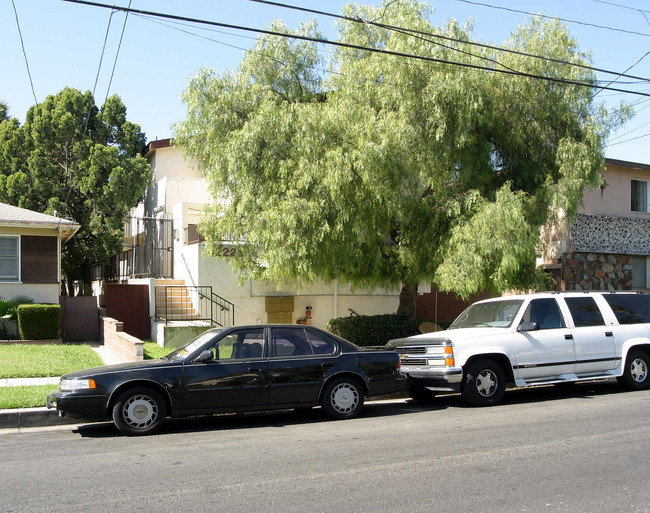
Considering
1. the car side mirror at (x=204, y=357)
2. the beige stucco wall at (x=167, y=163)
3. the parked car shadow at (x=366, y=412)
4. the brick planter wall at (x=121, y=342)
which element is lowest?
the parked car shadow at (x=366, y=412)

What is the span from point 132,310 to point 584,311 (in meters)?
13.0

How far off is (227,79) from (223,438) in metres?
11.0

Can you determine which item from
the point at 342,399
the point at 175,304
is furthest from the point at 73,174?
the point at 342,399

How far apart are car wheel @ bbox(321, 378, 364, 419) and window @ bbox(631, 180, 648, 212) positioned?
17897 millimetres

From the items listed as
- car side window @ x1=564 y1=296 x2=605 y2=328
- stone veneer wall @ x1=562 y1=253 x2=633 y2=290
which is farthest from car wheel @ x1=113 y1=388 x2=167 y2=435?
stone veneer wall @ x1=562 y1=253 x2=633 y2=290

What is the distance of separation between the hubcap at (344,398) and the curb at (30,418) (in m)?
3.72

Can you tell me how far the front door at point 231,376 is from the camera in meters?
8.78

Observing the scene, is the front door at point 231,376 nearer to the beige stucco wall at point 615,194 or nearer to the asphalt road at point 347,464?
the asphalt road at point 347,464

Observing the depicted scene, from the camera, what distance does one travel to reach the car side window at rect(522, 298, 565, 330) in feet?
36.8

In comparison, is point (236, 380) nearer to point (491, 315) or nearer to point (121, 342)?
point (491, 315)

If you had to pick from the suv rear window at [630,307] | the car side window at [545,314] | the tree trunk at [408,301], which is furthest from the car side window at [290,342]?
the tree trunk at [408,301]

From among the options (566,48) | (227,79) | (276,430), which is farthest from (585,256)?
(276,430)

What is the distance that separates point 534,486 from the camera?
5.96 m

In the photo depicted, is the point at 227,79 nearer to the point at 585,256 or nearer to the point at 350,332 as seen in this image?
the point at 350,332
